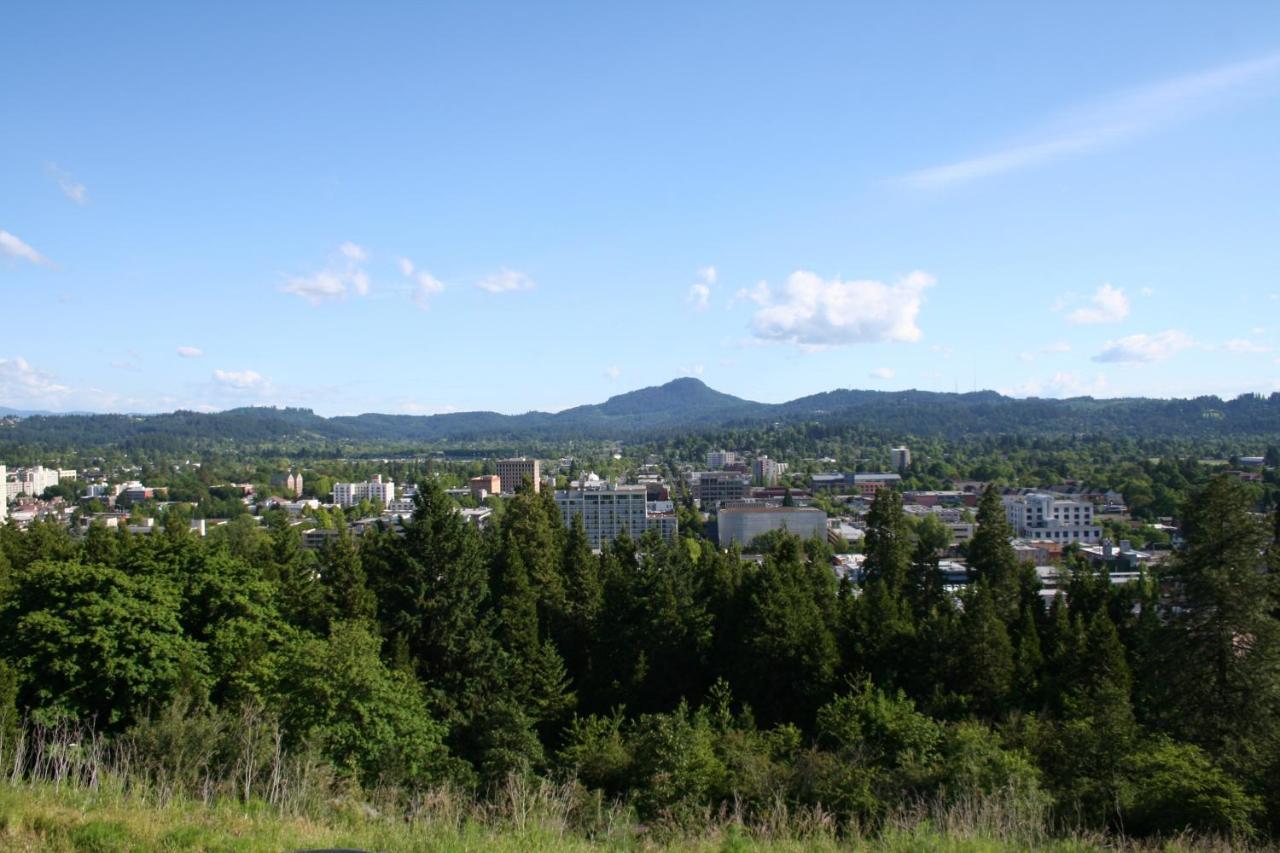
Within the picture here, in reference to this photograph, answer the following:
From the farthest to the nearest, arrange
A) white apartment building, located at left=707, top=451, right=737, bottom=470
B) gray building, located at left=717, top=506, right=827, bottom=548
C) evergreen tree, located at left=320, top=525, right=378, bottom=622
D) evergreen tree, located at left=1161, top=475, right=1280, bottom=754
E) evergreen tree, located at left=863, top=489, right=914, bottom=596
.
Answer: white apartment building, located at left=707, top=451, right=737, bottom=470, gray building, located at left=717, top=506, right=827, bottom=548, evergreen tree, located at left=863, top=489, right=914, bottom=596, evergreen tree, located at left=320, top=525, right=378, bottom=622, evergreen tree, located at left=1161, top=475, right=1280, bottom=754

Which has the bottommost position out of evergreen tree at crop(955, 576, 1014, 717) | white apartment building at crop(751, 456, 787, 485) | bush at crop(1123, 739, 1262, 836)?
white apartment building at crop(751, 456, 787, 485)

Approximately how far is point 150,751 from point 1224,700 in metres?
14.2

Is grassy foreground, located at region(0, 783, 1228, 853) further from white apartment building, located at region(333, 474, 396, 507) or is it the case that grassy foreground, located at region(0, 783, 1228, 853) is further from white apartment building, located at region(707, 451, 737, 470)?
white apartment building, located at region(707, 451, 737, 470)

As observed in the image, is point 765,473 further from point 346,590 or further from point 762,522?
point 346,590

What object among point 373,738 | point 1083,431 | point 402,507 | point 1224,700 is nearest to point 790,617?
point 1224,700

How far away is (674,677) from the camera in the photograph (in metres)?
20.2

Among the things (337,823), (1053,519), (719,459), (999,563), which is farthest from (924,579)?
(719,459)

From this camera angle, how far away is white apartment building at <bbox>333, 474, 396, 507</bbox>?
337 ft

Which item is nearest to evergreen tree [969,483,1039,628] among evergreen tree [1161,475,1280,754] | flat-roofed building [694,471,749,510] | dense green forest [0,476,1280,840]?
dense green forest [0,476,1280,840]

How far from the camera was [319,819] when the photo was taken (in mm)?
6594

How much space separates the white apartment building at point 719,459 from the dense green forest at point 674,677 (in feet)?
401

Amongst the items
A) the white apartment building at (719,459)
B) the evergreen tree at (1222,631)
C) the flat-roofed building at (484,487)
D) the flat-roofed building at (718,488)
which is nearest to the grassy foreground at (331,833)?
the evergreen tree at (1222,631)

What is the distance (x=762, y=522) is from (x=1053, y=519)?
2223 centimetres

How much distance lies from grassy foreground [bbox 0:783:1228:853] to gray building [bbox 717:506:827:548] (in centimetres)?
6154
